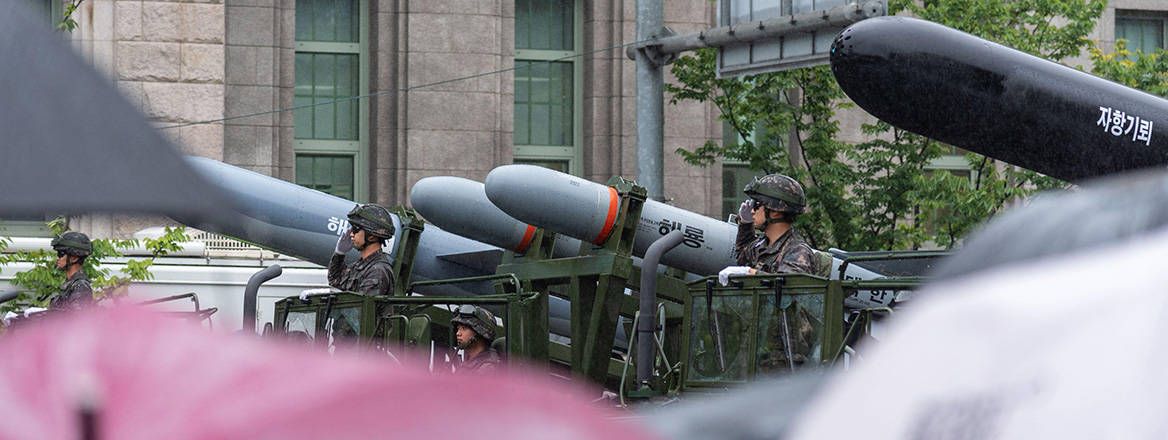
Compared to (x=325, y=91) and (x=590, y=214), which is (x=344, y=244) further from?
(x=325, y=91)

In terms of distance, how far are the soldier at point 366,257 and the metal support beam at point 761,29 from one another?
3.66 meters

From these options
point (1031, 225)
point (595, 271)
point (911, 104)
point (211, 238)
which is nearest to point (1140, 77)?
point (595, 271)

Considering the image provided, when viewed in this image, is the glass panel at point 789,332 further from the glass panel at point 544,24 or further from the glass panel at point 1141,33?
the glass panel at point 1141,33

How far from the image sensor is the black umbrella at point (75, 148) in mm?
1868

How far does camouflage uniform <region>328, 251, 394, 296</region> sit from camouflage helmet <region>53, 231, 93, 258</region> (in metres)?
2.66

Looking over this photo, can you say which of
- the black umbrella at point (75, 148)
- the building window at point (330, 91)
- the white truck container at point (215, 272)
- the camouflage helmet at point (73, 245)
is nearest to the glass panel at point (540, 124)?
the building window at point (330, 91)

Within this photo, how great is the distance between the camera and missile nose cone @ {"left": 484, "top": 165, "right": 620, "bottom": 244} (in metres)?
12.7

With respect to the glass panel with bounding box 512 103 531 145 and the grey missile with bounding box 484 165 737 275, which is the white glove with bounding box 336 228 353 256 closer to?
the grey missile with bounding box 484 165 737 275

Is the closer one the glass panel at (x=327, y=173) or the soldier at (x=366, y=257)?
the soldier at (x=366, y=257)

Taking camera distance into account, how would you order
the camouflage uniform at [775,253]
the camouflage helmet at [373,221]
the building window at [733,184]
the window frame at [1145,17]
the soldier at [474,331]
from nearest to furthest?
the camouflage uniform at [775,253]
the soldier at [474,331]
the camouflage helmet at [373,221]
the building window at [733,184]
the window frame at [1145,17]

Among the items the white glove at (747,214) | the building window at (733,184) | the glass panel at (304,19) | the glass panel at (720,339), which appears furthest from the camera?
the building window at (733,184)

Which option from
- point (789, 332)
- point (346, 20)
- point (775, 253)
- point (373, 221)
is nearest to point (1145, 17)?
point (346, 20)

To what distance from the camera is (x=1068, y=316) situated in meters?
1.04

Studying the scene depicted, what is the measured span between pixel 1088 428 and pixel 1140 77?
20.7 metres
